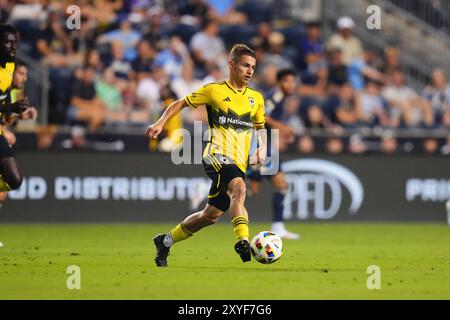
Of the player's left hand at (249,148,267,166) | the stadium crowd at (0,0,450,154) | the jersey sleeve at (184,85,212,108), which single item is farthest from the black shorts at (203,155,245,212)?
the stadium crowd at (0,0,450,154)

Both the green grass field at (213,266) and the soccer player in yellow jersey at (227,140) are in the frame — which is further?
the soccer player in yellow jersey at (227,140)

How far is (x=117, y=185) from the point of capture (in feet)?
62.4

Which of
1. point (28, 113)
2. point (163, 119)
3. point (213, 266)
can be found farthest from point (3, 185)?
point (213, 266)

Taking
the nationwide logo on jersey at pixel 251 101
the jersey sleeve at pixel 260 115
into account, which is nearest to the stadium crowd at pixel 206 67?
the jersey sleeve at pixel 260 115

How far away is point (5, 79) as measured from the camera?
41.8ft

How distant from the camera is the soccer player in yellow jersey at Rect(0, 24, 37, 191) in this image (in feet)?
40.3

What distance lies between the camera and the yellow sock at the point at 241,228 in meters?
10.8

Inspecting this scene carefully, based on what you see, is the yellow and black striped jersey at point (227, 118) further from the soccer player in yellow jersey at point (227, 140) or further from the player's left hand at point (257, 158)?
the player's left hand at point (257, 158)

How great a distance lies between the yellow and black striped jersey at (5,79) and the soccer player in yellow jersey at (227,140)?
8.52 feet

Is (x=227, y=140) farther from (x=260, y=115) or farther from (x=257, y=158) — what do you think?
(x=260, y=115)

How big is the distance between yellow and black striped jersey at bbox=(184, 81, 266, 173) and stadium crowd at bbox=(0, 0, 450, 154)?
24.7 feet

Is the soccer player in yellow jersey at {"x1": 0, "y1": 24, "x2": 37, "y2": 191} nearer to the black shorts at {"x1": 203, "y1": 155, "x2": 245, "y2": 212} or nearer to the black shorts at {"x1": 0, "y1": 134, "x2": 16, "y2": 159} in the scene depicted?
the black shorts at {"x1": 0, "y1": 134, "x2": 16, "y2": 159}

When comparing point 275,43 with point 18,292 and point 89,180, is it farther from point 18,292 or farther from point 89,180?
point 18,292

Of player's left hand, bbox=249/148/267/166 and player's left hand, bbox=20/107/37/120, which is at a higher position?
player's left hand, bbox=20/107/37/120
